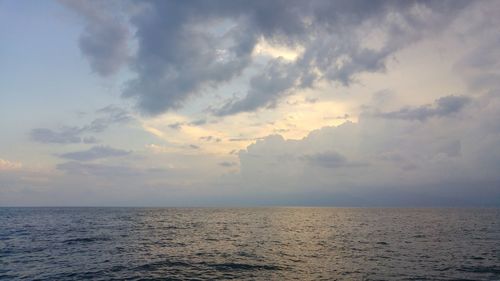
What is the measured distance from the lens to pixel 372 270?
34.8 metres

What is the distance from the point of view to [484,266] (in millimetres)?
36688

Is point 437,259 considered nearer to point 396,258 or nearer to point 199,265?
point 396,258

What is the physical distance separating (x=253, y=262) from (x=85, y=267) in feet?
59.7

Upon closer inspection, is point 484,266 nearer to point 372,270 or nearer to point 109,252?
point 372,270

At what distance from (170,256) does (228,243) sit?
46.1 feet

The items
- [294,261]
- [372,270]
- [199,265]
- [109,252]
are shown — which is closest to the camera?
[372,270]

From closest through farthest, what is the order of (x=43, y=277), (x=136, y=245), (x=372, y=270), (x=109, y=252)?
(x=43, y=277) → (x=372, y=270) → (x=109, y=252) → (x=136, y=245)

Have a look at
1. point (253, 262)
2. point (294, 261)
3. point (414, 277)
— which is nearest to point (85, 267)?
point (253, 262)

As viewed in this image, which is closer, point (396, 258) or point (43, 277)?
point (43, 277)

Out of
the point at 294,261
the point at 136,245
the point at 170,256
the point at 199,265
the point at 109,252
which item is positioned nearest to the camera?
the point at 199,265

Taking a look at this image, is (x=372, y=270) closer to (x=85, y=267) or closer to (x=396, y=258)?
(x=396, y=258)

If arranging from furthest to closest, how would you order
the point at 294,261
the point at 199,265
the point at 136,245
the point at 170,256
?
the point at 136,245, the point at 170,256, the point at 294,261, the point at 199,265

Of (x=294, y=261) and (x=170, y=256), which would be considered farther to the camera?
(x=170, y=256)

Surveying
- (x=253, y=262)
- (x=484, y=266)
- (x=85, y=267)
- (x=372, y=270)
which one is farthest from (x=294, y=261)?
(x=85, y=267)
